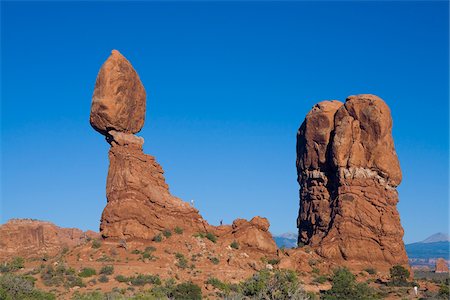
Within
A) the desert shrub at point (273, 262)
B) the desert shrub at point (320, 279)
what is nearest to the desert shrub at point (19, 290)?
the desert shrub at point (273, 262)

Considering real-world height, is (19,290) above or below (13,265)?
below

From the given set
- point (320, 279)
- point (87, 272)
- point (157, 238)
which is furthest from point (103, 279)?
point (320, 279)

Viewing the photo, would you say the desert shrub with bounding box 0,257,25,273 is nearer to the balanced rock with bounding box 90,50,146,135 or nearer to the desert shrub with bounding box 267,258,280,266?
the balanced rock with bounding box 90,50,146,135

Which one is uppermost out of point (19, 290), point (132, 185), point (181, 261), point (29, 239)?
point (132, 185)

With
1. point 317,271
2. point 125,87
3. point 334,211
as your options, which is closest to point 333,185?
point 334,211

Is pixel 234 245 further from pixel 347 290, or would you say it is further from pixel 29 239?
pixel 29 239

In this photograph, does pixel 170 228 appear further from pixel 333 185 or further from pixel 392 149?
pixel 392 149

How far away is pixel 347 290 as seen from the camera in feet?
184

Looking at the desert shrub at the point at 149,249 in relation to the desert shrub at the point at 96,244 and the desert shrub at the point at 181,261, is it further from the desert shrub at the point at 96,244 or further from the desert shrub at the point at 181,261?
the desert shrub at the point at 96,244

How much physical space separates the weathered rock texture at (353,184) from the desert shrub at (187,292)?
1935cm

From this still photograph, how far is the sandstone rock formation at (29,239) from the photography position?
70.8 meters

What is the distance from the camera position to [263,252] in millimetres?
66875

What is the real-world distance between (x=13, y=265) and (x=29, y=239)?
41.1 ft

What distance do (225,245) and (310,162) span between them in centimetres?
1644
